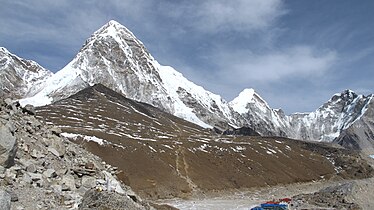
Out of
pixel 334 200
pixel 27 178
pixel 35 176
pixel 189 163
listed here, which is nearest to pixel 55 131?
pixel 35 176

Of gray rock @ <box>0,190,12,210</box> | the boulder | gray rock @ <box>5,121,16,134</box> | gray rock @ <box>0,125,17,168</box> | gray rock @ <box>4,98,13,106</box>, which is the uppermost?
gray rock @ <box>4,98,13,106</box>

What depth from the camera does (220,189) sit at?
122m

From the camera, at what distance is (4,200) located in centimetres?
1861

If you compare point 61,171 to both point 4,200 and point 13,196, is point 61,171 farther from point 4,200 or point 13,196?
point 4,200

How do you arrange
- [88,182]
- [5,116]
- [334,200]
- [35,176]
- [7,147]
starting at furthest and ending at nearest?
[334,200] → [88,182] → [5,116] → [35,176] → [7,147]

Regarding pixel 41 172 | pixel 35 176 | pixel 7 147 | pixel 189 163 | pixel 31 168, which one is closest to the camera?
pixel 7 147

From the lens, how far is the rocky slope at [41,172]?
21.2m

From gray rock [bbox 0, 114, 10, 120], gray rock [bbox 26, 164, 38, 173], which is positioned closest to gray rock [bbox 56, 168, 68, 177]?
gray rock [bbox 26, 164, 38, 173]

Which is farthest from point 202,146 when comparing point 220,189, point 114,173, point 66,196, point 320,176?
point 66,196

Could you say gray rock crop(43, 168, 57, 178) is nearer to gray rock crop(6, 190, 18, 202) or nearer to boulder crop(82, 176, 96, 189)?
boulder crop(82, 176, 96, 189)

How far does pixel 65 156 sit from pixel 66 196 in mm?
5200

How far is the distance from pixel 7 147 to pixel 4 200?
4832 millimetres

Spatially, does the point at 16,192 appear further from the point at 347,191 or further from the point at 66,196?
the point at 347,191

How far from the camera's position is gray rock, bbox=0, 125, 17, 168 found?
2233cm
